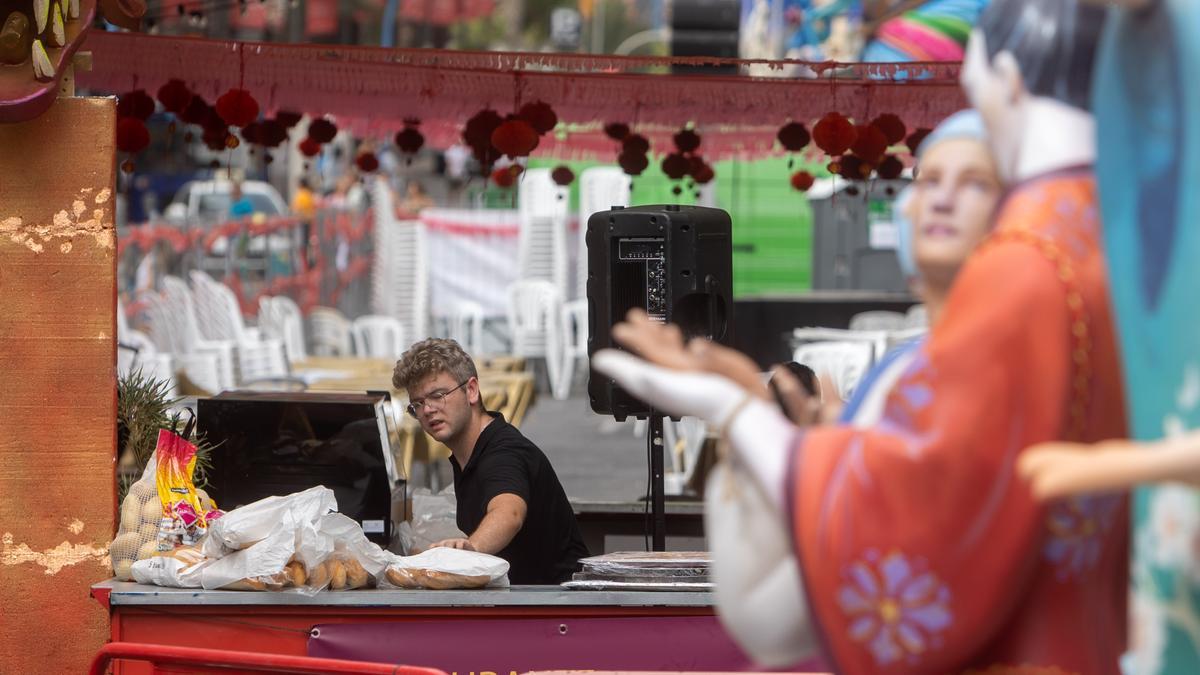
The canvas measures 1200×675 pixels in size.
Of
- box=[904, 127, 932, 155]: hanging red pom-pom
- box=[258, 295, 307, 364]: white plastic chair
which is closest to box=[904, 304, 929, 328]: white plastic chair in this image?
box=[904, 127, 932, 155]: hanging red pom-pom

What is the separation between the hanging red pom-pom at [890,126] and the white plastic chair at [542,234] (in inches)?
317

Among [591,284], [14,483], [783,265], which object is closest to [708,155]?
[591,284]

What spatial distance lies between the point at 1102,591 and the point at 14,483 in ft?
11.0

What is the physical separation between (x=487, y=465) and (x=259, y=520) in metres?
0.97

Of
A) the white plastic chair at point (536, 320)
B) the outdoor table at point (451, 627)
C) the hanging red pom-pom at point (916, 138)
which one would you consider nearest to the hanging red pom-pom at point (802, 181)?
the hanging red pom-pom at point (916, 138)

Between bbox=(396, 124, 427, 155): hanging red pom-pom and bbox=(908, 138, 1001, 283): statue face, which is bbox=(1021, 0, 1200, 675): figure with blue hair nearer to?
bbox=(908, 138, 1001, 283): statue face

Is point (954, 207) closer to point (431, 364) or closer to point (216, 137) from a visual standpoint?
point (431, 364)

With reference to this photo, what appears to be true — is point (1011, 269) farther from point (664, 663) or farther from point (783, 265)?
point (783, 265)

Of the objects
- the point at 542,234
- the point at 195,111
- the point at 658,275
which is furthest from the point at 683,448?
the point at 542,234

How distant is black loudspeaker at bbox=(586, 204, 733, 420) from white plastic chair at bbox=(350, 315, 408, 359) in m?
9.51

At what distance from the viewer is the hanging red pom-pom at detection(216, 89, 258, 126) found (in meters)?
7.36

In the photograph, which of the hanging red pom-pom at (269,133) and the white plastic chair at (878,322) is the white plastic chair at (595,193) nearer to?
the white plastic chair at (878,322)

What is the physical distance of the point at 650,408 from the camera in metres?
5.46

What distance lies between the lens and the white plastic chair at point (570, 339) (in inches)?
598
